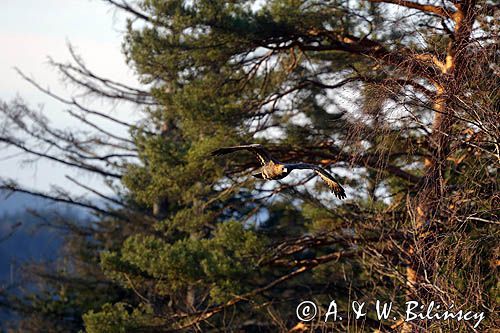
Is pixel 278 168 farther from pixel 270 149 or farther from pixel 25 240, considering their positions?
pixel 25 240

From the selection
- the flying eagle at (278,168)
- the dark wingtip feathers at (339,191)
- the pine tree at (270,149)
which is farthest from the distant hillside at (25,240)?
the dark wingtip feathers at (339,191)

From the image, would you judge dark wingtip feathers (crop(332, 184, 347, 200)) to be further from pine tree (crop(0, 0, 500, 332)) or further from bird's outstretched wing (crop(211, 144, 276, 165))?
pine tree (crop(0, 0, 500, 332))

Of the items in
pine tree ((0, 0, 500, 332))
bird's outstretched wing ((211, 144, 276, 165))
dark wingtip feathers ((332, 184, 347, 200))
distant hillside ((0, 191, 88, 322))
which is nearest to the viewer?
dark wingtip feathers ((332, 184, 347, 200))

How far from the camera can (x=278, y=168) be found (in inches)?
272

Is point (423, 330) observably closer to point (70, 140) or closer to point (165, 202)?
point (165, 202)

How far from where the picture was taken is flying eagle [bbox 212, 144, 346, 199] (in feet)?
20.8

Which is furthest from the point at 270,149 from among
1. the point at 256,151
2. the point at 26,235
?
the point at 26,235

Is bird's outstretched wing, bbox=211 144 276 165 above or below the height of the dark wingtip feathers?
above

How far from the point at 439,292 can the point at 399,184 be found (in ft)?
16.4

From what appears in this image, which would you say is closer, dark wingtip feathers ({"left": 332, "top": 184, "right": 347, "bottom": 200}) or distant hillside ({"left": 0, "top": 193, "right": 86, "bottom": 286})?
dark wingtip feathers ({"left": 332, "top": 184, "right": 347, "bottom": 200})

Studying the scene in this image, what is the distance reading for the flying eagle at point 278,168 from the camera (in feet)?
20.8

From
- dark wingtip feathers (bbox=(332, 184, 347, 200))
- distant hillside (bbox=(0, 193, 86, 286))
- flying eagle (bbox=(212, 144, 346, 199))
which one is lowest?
distant hillside (bbox=(0, 193, 86, 286))

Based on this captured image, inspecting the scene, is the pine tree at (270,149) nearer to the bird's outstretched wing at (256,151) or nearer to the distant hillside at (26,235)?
the bird's outstretched wing at (256,151)

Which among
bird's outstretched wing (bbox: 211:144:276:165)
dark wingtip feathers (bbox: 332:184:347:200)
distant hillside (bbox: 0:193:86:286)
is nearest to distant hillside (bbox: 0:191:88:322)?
distant hillside (bbox: 0:193:86:286)
